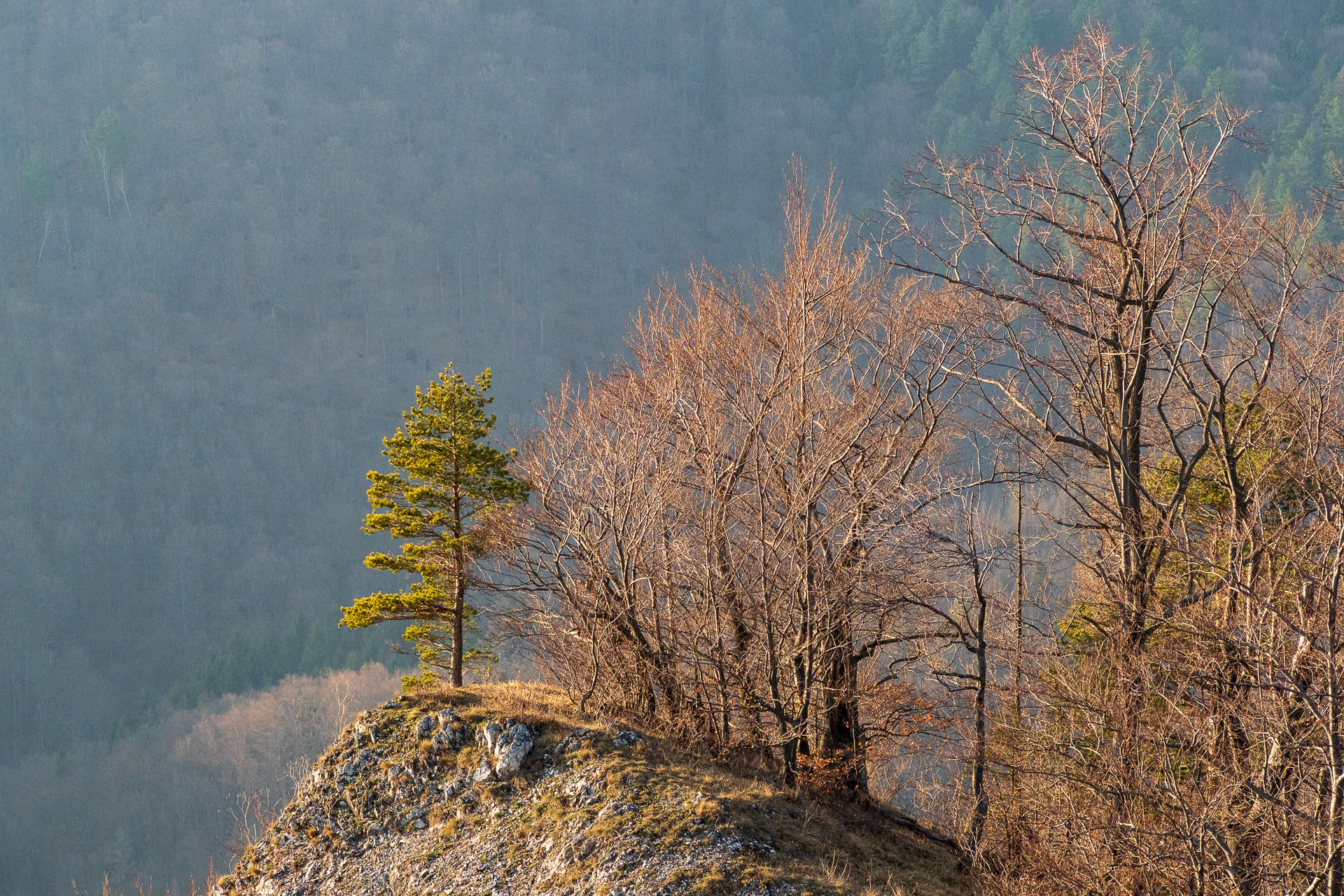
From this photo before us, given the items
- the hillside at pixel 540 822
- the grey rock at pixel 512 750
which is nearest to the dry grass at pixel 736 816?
the hillside at pixel 540 822

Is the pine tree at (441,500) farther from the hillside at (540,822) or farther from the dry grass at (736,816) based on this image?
the hillside at (540,822)

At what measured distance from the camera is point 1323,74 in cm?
12188

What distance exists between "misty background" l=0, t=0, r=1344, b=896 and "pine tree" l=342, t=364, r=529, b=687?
A: 67.1m

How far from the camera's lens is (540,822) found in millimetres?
13719

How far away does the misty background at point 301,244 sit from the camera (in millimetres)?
93000

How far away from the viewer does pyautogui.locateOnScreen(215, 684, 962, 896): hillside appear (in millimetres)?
12680

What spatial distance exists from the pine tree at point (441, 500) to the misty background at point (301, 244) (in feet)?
220

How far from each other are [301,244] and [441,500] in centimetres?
14882

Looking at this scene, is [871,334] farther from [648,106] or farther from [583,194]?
[648,106]

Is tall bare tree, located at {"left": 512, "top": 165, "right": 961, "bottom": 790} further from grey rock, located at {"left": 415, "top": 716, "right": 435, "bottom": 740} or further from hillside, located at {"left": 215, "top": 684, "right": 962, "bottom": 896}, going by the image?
grey rock, located at {"left": 415, "top": 716, "right": 435, "bottom": 740}

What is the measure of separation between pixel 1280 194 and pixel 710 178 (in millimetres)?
102930

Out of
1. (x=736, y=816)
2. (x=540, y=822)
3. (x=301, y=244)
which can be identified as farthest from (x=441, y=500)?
(x=301, y=244)

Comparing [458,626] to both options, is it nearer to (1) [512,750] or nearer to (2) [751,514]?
(1) [512,750]

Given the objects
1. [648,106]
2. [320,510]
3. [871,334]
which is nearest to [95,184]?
[320,510]
